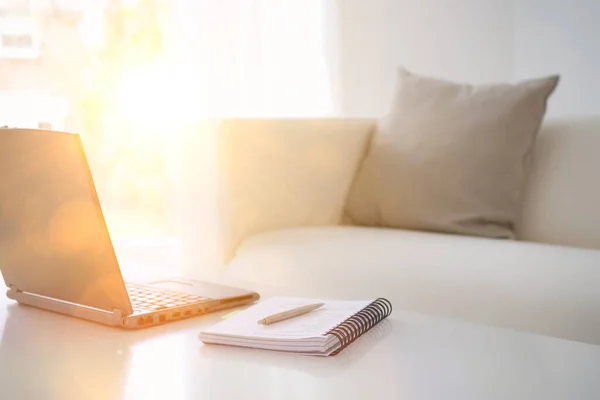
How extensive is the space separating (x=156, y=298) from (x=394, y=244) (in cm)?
75

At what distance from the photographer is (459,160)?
1.98 metres

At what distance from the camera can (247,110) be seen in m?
3.23

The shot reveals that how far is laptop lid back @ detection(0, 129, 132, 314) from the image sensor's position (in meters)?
0.96

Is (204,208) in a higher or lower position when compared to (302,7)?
lower

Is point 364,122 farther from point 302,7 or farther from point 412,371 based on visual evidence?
point 412,371

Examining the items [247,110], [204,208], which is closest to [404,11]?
[247,110]

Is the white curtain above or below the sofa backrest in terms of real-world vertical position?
above

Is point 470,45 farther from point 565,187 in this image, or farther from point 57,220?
point 57,220

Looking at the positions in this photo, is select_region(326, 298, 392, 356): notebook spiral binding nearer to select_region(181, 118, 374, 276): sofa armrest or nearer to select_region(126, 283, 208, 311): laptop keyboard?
select_region(126, 283, 208, 311): laptop keyboard

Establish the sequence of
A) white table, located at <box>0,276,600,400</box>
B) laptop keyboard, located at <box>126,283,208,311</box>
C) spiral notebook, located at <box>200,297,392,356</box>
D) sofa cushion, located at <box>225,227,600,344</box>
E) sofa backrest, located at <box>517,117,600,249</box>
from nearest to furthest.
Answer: white table, located at <box>0,276,600,400</box> < spiral notebook, located at <box>200,297,392,356</box> < laptop keyboard, located at <box>126,283,208,311</box> < sofa cushion, located at <box>225,227,600,344</box> < sofa backrest, located at <box>517,117,600,249</box>

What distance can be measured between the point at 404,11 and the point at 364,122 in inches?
39.3

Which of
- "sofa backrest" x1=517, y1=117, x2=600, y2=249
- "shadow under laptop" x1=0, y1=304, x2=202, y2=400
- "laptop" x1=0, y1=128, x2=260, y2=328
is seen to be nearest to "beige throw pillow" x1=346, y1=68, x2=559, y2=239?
"sofa backrest" x1=517, y1=117, x2=600, y2=249

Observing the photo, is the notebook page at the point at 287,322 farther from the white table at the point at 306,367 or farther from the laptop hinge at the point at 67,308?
the laptop hinge at the point at 67,308

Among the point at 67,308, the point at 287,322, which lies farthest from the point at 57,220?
the point at 287,322
